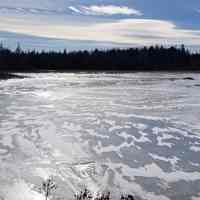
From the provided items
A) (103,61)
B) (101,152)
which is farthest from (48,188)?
(103,61)

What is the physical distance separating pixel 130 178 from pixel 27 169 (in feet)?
11.3

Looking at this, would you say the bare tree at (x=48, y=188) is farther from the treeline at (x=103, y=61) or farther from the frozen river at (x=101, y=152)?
the treeline at (x=103, y=61)

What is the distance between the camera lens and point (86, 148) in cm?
1555

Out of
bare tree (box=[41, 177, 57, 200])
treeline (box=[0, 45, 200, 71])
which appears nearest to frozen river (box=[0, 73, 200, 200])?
bare tree (box=[41, 177, 57, 200])

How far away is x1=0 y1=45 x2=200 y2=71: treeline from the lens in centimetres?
10938

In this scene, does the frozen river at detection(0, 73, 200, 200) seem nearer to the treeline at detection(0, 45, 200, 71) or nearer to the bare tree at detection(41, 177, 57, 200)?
the bare tree at detection(41, 177, 57, 200)

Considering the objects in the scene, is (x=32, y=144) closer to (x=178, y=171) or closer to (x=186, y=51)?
A: (x=178, y=171)

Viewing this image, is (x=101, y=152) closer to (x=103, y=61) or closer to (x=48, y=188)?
(x=48, y=188)

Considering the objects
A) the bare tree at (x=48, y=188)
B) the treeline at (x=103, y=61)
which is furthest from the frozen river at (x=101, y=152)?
the treeline at (x=103, y=61)

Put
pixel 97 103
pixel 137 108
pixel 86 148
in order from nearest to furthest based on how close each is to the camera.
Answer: pixel 86 148, pixel 137 108, pixel 97 103

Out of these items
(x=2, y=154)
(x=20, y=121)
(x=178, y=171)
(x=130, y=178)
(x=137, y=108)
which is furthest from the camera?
(x=137, y=108)

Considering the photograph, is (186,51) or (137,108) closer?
(137,108)

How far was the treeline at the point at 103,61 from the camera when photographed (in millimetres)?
109375

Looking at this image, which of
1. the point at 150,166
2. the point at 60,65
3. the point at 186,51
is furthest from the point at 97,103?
the point at 186,51
